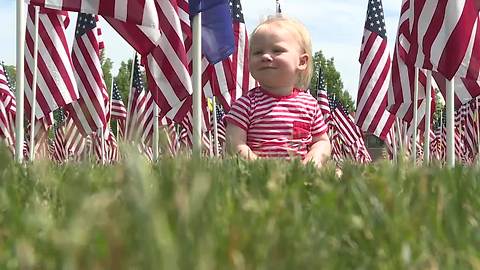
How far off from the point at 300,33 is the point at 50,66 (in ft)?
24.4

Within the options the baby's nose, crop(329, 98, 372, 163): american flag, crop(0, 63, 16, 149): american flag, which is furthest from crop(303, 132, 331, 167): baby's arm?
crop(329, 98, 372, 163): american flag

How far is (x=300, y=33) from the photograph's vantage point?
215 inches

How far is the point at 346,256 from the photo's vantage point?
87cm

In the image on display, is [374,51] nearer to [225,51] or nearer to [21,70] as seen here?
[225,51]

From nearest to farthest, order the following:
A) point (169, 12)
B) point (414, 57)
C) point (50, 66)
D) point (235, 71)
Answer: point (414, 57), point (169, 12), point (50, 66), point (235, 71)

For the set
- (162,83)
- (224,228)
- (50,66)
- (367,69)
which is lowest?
(224,228)

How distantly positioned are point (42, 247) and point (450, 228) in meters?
0.48

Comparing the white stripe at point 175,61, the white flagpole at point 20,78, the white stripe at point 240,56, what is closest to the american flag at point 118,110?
the white stripe at point 240,56

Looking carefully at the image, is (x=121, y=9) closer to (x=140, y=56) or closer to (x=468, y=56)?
(x=140, y=56)

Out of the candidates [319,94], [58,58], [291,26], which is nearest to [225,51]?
[58,58]

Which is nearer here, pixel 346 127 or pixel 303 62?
pixel 303 62

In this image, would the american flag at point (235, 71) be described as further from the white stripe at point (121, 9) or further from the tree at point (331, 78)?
the tree at point (331, 78)

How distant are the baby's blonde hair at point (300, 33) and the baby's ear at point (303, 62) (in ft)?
0.07

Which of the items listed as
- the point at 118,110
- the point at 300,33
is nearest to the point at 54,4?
the point at 300,33
